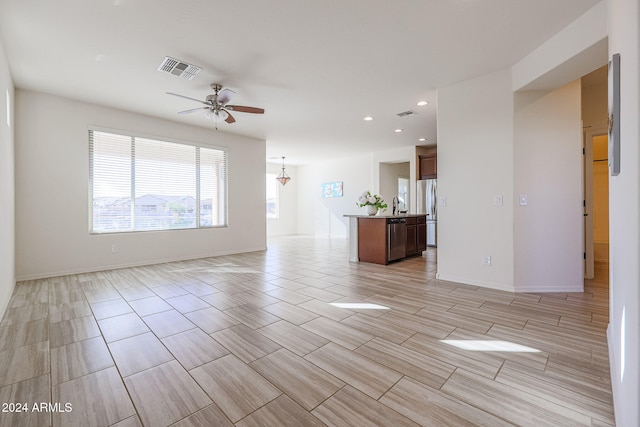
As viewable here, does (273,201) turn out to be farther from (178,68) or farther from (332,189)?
(178,68)

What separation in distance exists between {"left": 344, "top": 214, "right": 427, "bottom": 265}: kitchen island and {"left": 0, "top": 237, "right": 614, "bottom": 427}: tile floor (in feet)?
5.44

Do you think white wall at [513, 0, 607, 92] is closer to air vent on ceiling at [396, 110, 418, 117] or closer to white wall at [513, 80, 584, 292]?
white wall at [513, 80, 584, 292]

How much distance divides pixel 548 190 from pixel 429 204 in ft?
14.2

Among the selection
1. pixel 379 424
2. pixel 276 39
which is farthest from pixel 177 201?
pixel 379 424

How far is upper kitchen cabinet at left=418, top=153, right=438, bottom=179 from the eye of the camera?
7.80m

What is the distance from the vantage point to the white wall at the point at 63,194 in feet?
13.5

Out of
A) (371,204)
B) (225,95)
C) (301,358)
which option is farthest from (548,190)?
(225,95)

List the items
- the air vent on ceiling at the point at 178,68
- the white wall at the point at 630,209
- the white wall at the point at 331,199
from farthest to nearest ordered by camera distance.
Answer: the white wall at the point at 331,199, the air vent on ceiling at the point at 178,68, the white wall at the point at 630,209

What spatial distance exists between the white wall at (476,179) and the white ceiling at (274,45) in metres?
0.32

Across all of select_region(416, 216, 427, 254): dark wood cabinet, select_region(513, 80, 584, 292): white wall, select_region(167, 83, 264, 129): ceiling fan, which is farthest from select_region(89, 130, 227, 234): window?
select_region(513, 80, 584, 292): white wall

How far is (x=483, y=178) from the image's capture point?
12.1ft

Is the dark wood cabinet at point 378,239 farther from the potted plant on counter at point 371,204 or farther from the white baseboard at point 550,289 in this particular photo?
the white baseboard at point 550,289

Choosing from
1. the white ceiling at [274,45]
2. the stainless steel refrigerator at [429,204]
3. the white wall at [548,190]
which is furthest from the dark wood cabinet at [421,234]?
the white wall at [548,190]

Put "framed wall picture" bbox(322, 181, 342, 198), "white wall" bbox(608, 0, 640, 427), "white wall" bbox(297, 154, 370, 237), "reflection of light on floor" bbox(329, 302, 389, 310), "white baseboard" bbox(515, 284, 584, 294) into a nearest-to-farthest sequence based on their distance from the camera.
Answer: "white wall" bbox(608, 0, 640, 427) → "reflection of light on floor" bbox(329, 302, 389, 310) → "white baseboard" bbox(515, 284, 584, 294) → "white wall" bbox(297, 154, 370, 237) → "framed wall picture" bbox(322, 181, 342, 198)
